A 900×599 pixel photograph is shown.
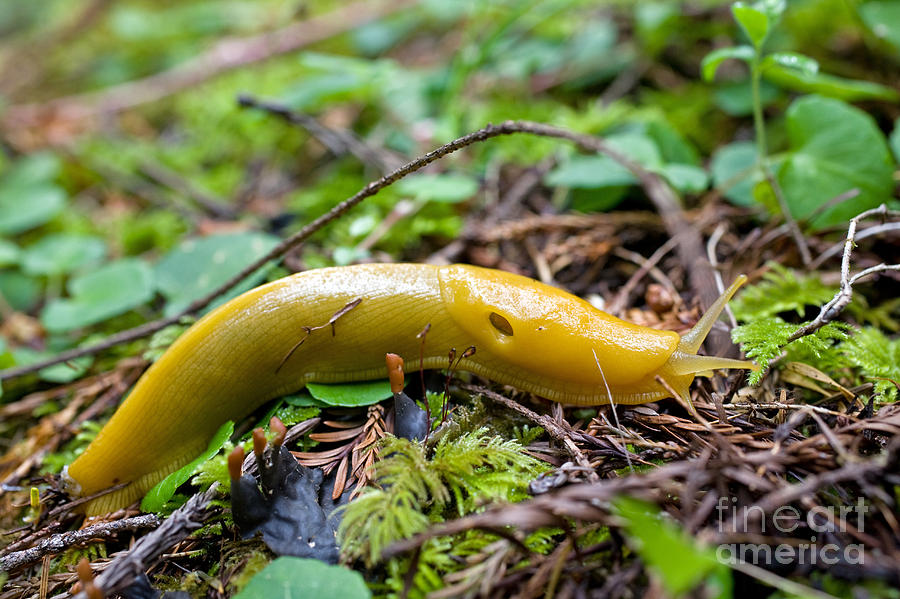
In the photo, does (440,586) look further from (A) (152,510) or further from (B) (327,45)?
(B) (327,45)

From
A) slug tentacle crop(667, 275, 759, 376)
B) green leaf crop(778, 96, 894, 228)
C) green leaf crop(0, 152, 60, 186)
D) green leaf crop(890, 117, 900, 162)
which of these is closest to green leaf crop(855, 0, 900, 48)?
green leaf crop(890, 117, 900, 162)

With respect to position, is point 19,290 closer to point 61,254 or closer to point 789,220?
point 61,254

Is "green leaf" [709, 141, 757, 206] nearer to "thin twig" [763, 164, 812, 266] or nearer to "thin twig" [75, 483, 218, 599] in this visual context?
"thin twig" [763, 164, 812, 266]

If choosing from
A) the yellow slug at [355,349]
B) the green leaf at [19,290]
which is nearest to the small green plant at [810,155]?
the yellow slug at [355,349]

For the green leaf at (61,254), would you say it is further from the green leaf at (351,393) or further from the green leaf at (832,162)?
the green leaf at (832,162)

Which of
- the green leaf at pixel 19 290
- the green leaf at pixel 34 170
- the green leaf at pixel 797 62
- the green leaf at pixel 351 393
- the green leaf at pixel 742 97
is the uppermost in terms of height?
the green leaf at pixel 797 62

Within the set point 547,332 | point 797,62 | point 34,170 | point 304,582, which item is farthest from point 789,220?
point 34,170
